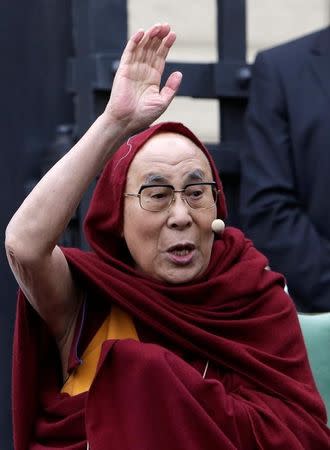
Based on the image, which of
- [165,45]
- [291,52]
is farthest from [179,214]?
[291,52]

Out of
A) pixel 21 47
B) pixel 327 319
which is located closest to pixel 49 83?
pixel 21 47

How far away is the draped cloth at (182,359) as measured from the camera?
3.52 metres

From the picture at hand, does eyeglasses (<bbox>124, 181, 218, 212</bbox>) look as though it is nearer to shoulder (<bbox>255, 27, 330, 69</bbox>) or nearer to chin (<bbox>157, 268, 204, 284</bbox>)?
chin (<bbox>157, 268, 204, 284</bbox>)

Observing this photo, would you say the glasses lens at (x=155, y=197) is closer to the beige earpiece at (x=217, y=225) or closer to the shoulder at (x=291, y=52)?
the beige earpiece at (x=217, y=225)

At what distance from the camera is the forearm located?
3602 millimetres

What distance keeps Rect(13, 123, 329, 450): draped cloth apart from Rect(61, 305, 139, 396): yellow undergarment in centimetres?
4

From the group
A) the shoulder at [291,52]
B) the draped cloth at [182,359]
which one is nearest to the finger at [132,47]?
the draped cloth at [182,359]

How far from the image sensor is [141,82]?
377 centimetres

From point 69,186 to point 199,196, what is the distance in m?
0.39

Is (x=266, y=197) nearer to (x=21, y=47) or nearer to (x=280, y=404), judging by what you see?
(x=21, y=47)

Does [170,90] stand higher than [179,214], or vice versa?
[170,90]

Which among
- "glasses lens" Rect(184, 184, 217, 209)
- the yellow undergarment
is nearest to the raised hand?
"glasses lens" Rect(184, 184, 217, 209)

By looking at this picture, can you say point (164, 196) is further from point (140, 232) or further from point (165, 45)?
point (165, 45)

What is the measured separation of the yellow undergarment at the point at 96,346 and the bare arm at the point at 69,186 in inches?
3.5
